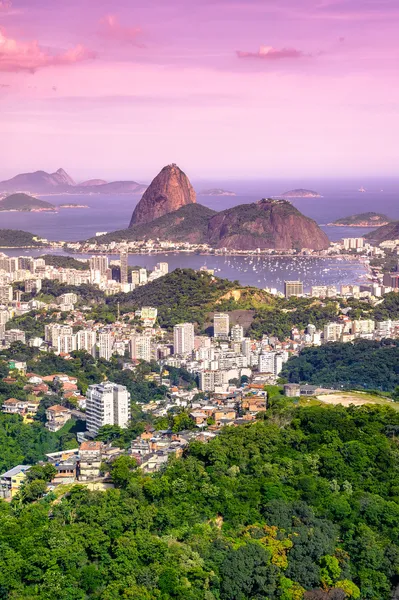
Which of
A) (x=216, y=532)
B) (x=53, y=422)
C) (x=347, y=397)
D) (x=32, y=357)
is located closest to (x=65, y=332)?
(x=32, y=357)

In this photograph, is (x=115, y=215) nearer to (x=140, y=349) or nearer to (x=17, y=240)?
(x=17, y=240)

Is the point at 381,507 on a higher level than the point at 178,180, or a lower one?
lower

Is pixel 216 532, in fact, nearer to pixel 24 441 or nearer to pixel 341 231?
pixel 24 441

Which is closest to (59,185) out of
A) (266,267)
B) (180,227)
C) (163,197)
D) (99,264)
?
(163,197)

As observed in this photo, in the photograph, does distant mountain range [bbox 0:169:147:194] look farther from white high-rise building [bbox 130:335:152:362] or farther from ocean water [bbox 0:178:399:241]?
white high-rise building [bbox 130:335:152:362]

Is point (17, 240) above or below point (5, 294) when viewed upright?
above
